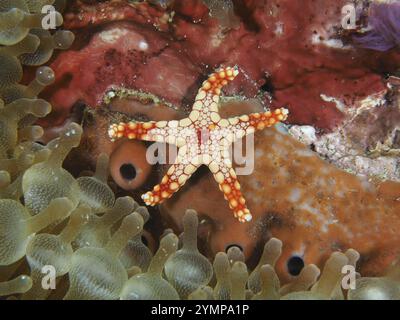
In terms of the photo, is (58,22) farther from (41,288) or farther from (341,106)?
(341,106)

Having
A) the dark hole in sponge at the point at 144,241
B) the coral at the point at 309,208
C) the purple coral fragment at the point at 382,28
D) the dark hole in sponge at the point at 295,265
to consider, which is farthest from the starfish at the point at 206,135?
the purple coral fragment at the point at 382,28

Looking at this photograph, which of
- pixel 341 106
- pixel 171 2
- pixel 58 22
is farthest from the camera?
pixel 171 2

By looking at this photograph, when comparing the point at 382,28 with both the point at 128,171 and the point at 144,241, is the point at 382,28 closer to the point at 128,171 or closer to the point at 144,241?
the point at 128,171

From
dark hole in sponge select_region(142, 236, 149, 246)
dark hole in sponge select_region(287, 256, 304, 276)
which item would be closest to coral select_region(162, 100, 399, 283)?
dark hole in sponge select_region(287, 256, 304, 276)

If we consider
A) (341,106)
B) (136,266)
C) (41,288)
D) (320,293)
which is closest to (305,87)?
(341,106)

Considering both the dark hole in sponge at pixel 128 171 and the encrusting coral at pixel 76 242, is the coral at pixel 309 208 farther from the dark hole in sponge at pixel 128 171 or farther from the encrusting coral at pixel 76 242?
the dark hole in sponge at pixel 128 171

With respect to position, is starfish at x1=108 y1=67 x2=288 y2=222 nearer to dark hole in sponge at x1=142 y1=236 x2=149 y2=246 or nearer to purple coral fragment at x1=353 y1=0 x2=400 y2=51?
dark hole in sponge at x1=142 y1=236 x2=149 y2=246

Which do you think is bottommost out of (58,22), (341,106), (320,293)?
(320,293)
